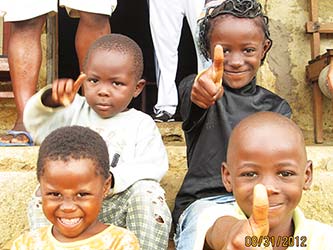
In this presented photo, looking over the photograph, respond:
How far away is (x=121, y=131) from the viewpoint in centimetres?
227

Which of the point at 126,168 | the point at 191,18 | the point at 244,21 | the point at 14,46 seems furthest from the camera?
the point at 191,18

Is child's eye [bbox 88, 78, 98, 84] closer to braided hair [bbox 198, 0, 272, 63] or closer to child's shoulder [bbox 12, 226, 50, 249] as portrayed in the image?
braided hair [bbox 198, 0, 272, 63]

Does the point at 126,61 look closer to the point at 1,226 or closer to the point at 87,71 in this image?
the point at 87,71

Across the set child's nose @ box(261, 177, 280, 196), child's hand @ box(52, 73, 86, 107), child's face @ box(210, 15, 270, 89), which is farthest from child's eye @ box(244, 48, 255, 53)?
child's nose @ box(261, 177, 280, 196)

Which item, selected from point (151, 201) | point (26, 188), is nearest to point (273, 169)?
point (151, 201)

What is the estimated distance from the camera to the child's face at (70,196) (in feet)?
5.91

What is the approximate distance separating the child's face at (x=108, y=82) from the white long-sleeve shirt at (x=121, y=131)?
0.06 metres

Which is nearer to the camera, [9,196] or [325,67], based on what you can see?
[9,196]

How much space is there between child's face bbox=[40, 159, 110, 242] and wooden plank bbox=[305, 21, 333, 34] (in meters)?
2.49

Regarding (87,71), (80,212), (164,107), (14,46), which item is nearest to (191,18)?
(164,107)

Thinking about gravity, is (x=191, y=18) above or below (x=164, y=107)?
above

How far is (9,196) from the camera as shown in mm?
2398

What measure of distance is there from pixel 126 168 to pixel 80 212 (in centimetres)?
33

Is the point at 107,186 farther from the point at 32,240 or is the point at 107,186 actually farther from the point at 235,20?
the point at 235,20
